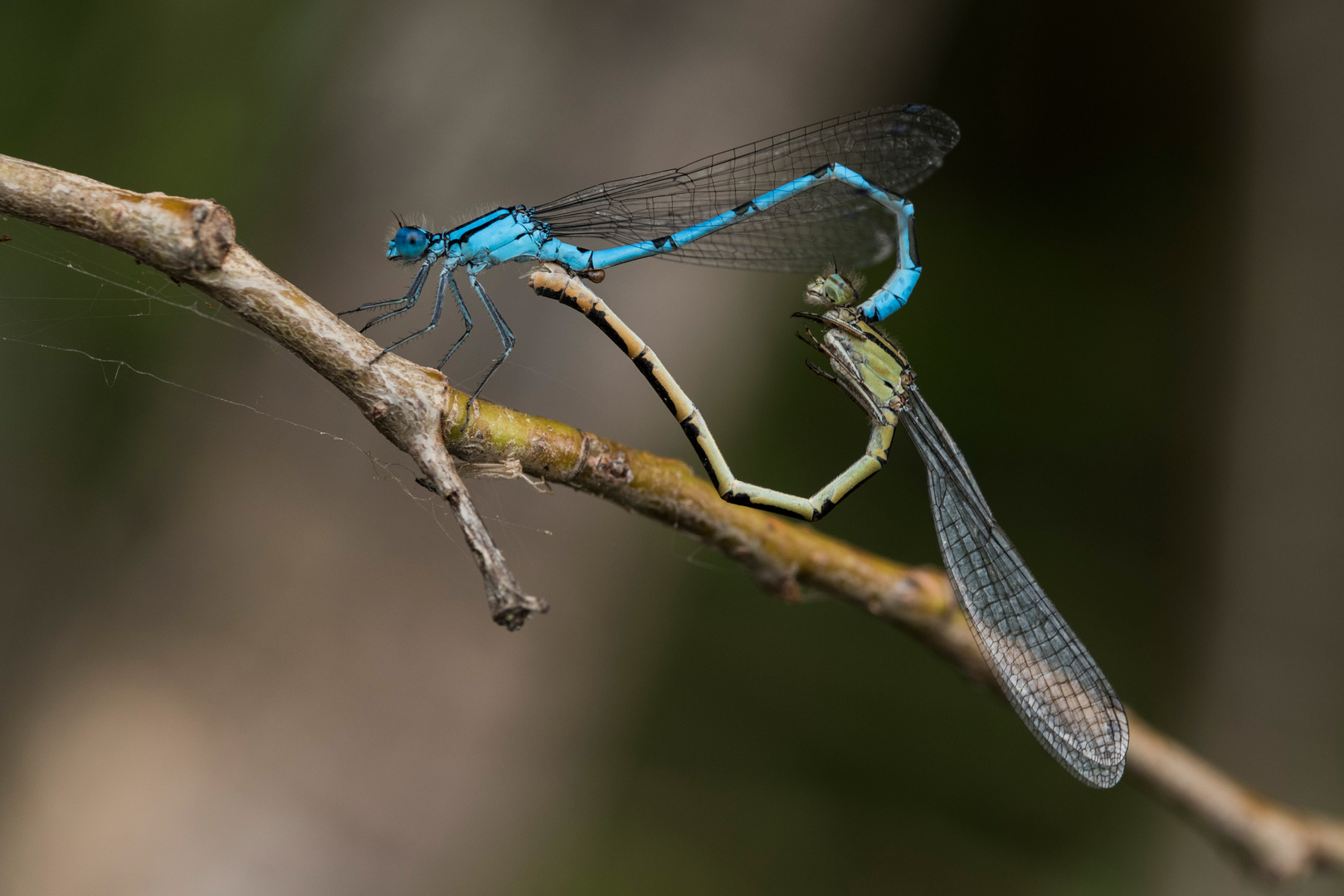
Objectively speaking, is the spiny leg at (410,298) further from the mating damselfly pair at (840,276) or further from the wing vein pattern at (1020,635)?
the wing vein pattern at (1020,635)

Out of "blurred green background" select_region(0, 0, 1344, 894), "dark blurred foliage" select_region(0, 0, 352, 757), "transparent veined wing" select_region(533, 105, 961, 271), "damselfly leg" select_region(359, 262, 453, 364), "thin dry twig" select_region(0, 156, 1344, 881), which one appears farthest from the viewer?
"blurred green background" select_region(0, 0, 1344, 894)

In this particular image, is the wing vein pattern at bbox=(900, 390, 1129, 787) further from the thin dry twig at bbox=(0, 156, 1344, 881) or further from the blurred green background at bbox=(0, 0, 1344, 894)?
the blurred green background at bbox=(0, 0, 1344, 894)

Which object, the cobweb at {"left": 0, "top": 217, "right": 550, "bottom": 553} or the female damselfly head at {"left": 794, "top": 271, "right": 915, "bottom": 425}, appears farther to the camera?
the cobweb at {"left": 0, "top": 217, "right": 550, "bottom": 553}

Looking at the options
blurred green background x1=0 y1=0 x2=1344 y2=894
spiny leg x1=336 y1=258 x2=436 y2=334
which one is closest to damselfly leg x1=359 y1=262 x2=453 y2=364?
spiny leg x1=336 y1=258 x2=436 y2=334

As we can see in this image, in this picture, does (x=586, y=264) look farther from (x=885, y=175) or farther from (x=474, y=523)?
(x=474, y=523)

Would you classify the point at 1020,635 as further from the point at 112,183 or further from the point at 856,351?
the point at 112,183

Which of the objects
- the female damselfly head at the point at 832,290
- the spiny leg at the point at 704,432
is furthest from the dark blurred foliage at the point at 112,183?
the female damselfly head at the point at 832,290
